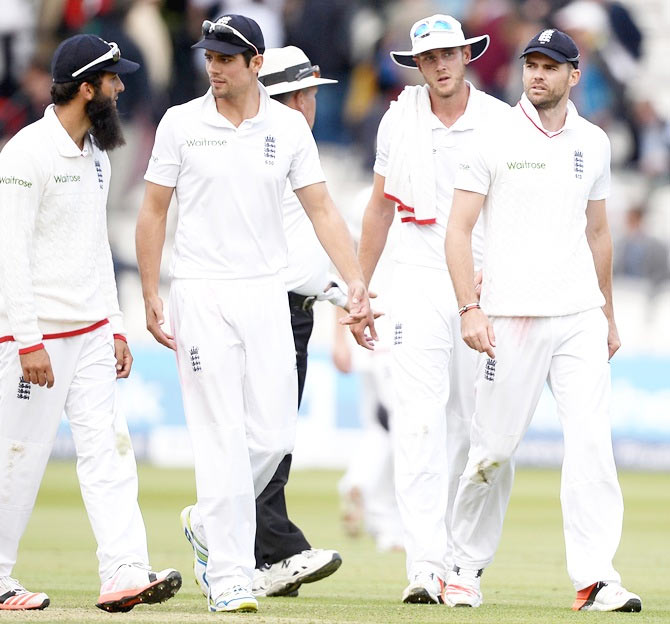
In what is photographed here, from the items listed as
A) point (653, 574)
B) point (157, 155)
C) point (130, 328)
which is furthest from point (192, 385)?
point (130, 328)

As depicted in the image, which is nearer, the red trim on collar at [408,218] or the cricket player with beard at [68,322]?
the cricket player with beard at [68,322]

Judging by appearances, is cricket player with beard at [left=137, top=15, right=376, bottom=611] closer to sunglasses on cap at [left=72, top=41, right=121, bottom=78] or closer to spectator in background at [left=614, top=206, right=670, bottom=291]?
sunglasses on cap at [left=72, top=41, right=121, bottom=78]

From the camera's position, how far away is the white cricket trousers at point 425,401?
25.3 feet

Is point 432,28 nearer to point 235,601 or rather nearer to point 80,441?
point 80,441

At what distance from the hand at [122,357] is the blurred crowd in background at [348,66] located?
12.3 m

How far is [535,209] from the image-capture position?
7.39m

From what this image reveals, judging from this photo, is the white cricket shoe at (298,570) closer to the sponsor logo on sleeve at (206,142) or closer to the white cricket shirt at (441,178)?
the white cricket shirt at (441,178)

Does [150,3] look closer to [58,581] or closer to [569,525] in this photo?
[58,581]

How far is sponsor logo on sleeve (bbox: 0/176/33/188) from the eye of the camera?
22.3 ft

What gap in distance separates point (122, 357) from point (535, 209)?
195 cm

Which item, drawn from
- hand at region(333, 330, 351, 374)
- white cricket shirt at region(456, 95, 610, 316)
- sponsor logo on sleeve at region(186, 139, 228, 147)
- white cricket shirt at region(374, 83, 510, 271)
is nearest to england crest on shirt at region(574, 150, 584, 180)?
white cricket shirt at region(456, 95, 610, 316)

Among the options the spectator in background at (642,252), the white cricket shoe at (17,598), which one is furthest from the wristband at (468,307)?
the spectator in background at (642,252)

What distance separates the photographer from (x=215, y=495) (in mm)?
7129

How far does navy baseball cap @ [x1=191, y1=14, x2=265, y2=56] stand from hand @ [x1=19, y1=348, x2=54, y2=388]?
149 centimetres
